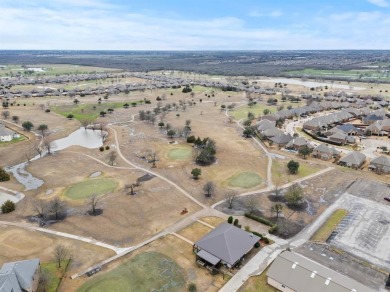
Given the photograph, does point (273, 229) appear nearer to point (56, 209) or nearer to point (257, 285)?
point (257, 285)

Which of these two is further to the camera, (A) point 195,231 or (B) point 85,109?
(B) point 85,109

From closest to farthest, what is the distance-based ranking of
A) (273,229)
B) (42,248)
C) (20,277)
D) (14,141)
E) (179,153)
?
(20,277) < (42,248) < (273,229) < (179,153) < (14,141)

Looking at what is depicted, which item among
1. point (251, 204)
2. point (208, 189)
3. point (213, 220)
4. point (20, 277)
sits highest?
point (20, 277)

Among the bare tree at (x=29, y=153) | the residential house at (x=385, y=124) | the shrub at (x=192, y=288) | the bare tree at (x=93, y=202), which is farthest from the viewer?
the residential house at (x=385, y=124)

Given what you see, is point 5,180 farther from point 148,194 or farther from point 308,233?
point 308,233

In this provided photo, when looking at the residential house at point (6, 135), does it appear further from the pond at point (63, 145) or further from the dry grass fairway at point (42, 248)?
the dry grass fairway at point (42, 248)

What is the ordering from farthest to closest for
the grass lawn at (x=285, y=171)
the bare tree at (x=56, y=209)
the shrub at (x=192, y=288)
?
the grass lawn at (x=285, y=171), the bare tree at (x=56, y=209), the shrub at (x=192, y=288)

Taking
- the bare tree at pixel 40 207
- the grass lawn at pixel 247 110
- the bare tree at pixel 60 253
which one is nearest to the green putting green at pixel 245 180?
the bare tree at pixel 60 253

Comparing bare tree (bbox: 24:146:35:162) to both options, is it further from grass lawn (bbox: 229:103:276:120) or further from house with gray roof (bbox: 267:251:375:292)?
grass lawn (bbox: 229:103:276:120)

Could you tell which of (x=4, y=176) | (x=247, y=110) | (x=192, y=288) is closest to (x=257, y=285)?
(x=192, y=288)
